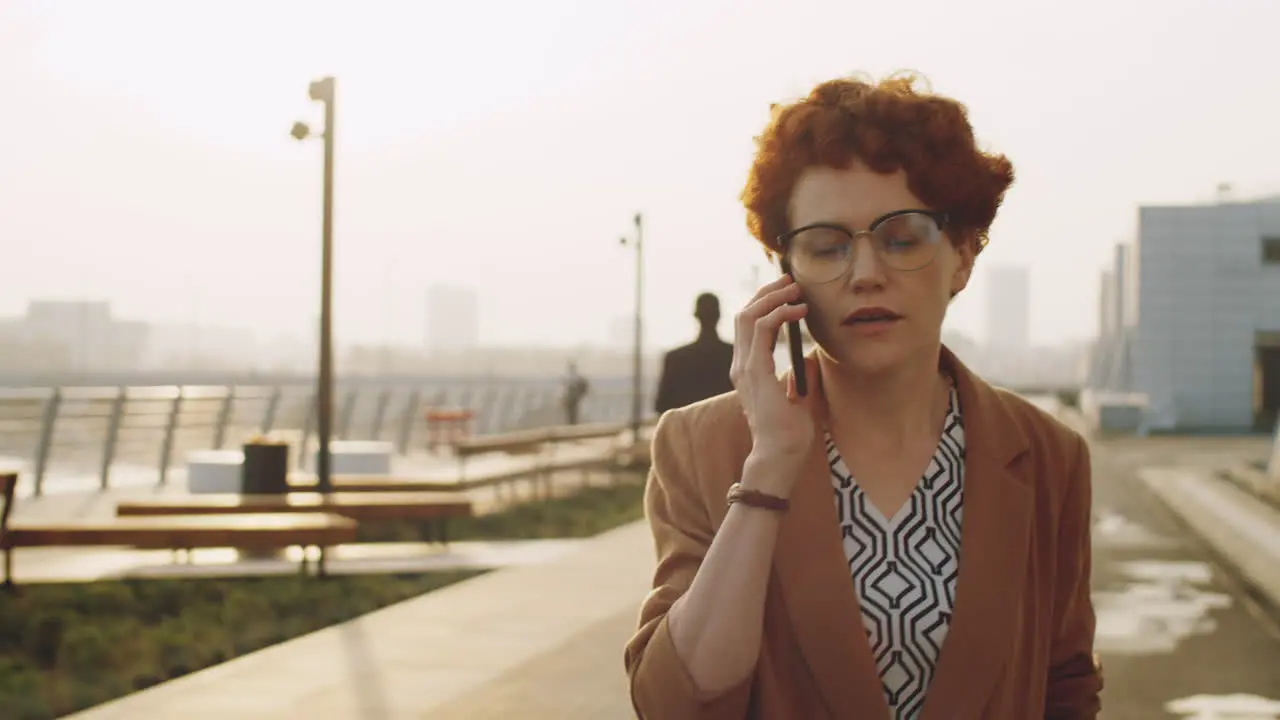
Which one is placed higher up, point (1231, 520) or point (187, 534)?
point (187, 534)

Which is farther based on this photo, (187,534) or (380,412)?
(380,412)

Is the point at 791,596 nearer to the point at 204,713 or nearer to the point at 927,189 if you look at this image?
the point at 927,189

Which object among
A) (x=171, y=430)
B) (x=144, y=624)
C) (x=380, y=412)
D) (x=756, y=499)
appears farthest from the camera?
(x=380, y=412)

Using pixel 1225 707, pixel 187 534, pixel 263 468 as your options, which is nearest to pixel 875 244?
pixel 1225 707

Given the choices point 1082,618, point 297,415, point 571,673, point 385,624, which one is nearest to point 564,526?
point 385,624

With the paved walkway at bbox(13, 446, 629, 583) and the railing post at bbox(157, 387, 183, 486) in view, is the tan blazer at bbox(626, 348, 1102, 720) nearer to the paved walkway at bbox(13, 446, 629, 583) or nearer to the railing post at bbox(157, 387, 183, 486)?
the paved walkway at bbox(13, 446, 629, 583)

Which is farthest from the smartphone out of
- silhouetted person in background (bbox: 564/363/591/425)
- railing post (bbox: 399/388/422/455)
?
silhouetted person in background (bbox: 564/363/591/425)

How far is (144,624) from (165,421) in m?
14.8

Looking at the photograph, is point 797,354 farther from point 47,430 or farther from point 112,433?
point 112,433

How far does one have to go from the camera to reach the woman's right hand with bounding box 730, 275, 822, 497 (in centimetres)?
232

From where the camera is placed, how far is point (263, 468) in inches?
569

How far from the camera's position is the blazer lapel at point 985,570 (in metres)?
2.33

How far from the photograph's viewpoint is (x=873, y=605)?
2361 millimetres

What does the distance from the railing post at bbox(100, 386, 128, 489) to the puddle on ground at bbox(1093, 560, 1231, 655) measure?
14.3m
